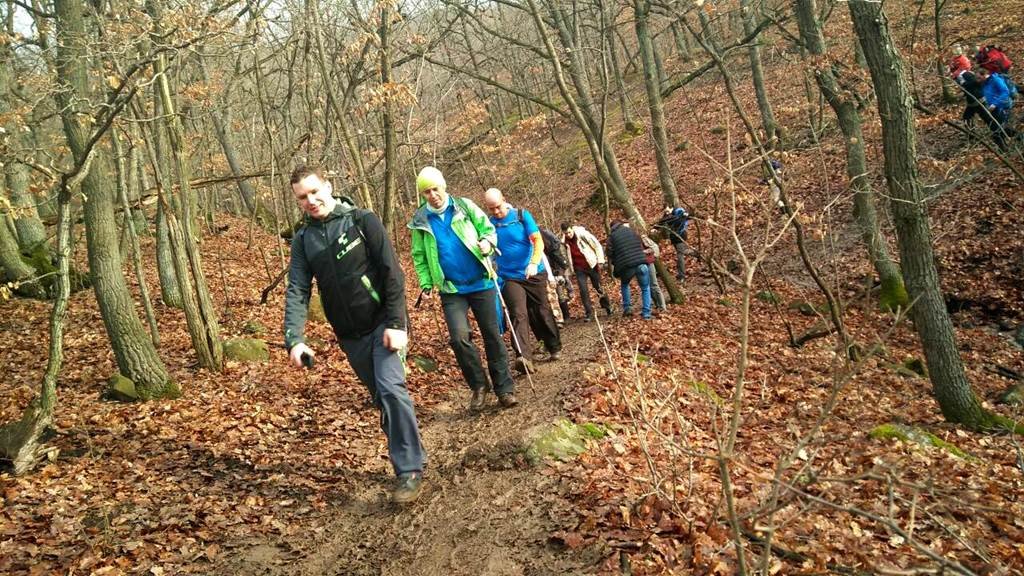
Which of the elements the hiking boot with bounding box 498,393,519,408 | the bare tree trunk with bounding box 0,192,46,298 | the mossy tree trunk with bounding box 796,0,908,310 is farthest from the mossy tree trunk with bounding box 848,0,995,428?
the bare tree trunk with bounding box 0,192,46,298

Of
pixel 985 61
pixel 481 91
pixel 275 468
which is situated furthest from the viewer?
pixel 481 91

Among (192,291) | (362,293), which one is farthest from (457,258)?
(192,291)

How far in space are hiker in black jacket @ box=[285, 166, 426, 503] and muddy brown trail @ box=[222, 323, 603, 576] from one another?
1.10ft

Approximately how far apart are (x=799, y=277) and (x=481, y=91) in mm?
20289

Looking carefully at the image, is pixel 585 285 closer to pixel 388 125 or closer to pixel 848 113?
pixel 388 125

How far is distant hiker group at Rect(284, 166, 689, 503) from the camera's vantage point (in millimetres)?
4414

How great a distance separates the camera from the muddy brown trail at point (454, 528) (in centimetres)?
376

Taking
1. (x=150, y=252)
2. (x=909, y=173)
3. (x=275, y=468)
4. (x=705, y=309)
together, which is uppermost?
(x=150, y=252)

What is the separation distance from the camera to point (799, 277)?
14.8 m

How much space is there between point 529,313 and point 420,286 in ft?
7.67

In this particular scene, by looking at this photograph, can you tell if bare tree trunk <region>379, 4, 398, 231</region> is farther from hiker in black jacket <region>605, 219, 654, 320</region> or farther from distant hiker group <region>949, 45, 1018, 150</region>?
distant hiker group <region>949, 45, 1018, 150</region>

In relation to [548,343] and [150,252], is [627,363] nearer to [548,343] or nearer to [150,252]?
[548,343]

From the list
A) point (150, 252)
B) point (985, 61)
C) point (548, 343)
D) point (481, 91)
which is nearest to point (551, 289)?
point (548, 343)

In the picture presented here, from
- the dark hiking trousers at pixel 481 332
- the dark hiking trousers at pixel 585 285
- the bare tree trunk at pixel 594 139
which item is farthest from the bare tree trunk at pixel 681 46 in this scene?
the dark hiking trousers at pixel 481 332
